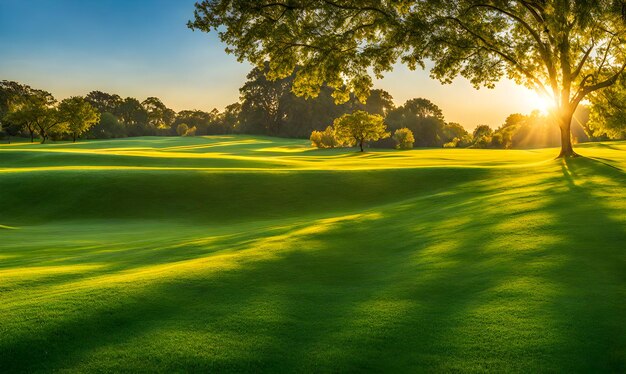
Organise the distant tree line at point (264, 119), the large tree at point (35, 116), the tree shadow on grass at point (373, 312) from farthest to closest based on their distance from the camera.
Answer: the distant tree line at point (264, 119) → the large tree at point (35, 116) → the tree shadow on grass at point (373, 312)

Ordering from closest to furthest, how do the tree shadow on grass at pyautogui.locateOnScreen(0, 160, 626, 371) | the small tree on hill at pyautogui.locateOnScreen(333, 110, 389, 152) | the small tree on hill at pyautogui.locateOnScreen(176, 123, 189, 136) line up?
the tree shadow on grass at pyautogui.locateOnScreen(0, 160, 626, 371) < the small tree on hill at pyautogui.locateOnScreen(333, 110, 389, 152) < the small tree on hill at pyautogui.locateOnScreen(176, 123, 189, 136)

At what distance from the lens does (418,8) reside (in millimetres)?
26875

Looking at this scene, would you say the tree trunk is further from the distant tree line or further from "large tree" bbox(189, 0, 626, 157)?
the distant tree line

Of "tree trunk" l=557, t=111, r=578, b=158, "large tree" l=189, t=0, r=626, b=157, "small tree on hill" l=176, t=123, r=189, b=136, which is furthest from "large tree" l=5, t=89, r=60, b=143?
"tree trunk" l=557, t=111, r=578, b=158

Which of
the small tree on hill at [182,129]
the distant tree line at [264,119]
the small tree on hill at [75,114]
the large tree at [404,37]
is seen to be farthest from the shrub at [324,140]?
the small tree on hill at [182,129]

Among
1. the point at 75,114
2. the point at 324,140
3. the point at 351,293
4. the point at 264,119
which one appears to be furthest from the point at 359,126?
the point at 264,119

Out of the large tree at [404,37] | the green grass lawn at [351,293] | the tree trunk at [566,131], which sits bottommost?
the green grass lawn at [351,293]

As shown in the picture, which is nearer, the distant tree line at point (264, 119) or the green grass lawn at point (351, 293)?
the green grass lawn at point (351, 293)

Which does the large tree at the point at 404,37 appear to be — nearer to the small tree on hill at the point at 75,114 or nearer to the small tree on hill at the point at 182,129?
the small tree on hill at the point at 75,114

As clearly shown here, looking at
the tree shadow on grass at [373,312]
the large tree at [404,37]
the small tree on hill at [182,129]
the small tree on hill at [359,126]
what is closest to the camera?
the tree shadow on grass at [373,312]

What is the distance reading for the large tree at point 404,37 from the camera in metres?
25.2

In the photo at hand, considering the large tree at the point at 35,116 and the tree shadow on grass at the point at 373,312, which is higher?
the large tree at the point at 35,116

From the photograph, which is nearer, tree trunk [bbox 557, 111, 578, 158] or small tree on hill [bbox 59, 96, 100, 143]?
tree trunk [bbox 557, 111, 578, 158]

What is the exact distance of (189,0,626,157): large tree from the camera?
2519 cm
